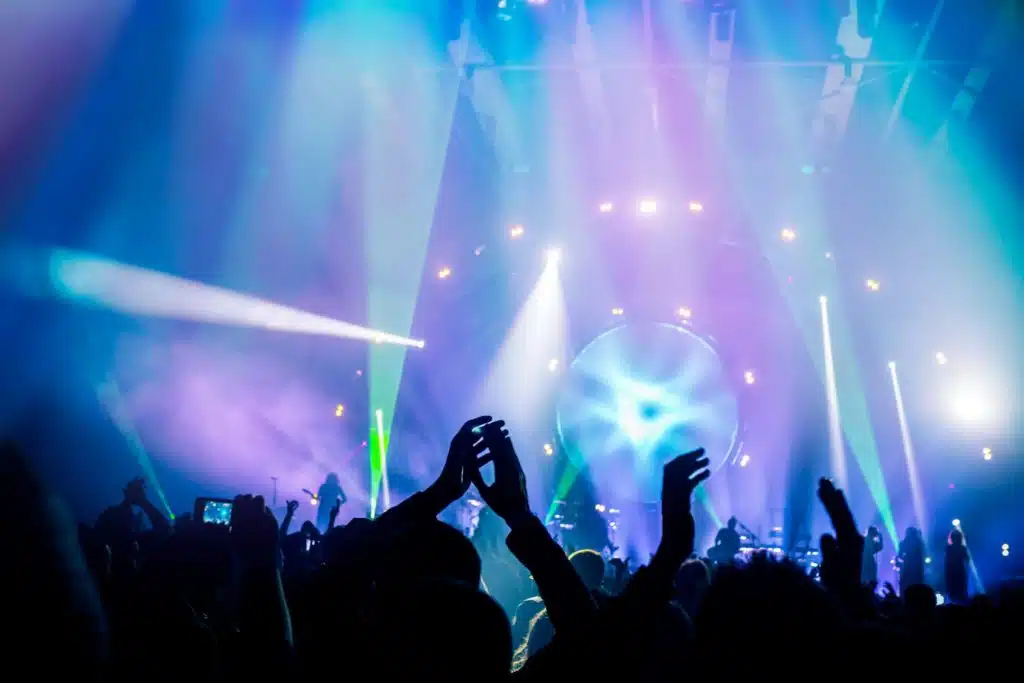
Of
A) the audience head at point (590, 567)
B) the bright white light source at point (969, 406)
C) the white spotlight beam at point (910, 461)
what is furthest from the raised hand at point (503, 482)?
the white spotlight beam at point (910, 461)

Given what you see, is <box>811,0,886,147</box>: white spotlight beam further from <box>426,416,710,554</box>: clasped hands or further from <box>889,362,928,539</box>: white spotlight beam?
<box>426,416,710,554</box>: clasped hands

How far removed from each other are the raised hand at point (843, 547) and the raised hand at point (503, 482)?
101cm

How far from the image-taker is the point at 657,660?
2.43m

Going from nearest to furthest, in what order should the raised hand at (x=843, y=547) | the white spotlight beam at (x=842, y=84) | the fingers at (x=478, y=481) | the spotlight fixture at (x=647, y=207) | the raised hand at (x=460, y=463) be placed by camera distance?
the raised hand at (x=843, y=547), the fingers at (x=478, y=481), the raised hand at (x=460, y=463), the white spotlight beam at (x=842, y=84), the spotlight fixture at (x=647, y=207)

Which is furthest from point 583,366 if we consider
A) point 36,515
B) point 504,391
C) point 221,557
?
point 36,515

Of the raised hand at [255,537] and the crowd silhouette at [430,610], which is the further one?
the raised hand at [255,537]

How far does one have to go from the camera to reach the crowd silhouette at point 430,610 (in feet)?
3.81

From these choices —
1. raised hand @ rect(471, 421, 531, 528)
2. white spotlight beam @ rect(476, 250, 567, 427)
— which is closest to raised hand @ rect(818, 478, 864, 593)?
raised hand @ rect(471, 421, 531, 528)

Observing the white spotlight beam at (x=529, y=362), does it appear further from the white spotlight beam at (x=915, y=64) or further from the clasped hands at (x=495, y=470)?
the clasped hands at (x=495, y=470)

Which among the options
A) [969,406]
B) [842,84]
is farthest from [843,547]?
[969,406]

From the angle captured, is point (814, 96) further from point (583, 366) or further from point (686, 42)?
point (583, 366)

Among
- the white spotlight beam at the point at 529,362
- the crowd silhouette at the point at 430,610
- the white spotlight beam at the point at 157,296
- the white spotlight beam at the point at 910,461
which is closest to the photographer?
the crowd silhouette at the point at 430,610

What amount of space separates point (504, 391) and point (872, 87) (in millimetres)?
15021

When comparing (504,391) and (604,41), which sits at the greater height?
(604,41)
